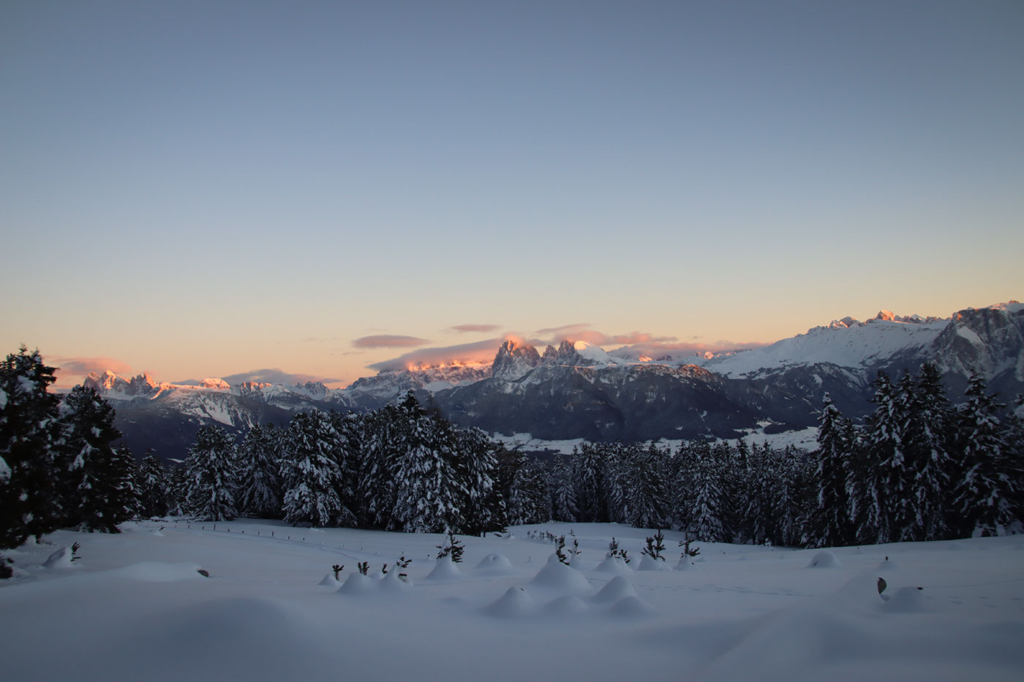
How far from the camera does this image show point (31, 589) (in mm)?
11039

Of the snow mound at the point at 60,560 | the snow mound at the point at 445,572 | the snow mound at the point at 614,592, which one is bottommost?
the snow mound at the point at 445,572

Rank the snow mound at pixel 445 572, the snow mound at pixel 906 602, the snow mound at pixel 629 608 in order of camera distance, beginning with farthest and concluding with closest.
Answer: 1. the snow mound at pixel 445 572
2. the snow mound at pixel 629 608
3. the snow mound at pixel 906 602

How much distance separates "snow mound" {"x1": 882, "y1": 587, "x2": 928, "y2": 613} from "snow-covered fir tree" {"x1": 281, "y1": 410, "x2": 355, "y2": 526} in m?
44.1

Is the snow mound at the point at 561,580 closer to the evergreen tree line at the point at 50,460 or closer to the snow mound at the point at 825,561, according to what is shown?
the snow mound at the point at 825,561

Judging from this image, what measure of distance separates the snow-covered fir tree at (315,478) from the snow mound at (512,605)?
129 ft

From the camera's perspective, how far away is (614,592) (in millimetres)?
11852

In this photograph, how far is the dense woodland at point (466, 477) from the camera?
29.0 meters

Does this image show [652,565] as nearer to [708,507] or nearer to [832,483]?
[832,483]

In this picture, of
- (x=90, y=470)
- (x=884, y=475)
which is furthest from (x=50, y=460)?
(x=884, y=475)

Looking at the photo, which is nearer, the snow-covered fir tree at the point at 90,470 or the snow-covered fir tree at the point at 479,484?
the snow-covered fir tree at the point at 90,470

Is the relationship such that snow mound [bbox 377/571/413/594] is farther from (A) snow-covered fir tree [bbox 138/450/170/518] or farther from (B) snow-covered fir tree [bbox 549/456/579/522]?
(B) snow-covered fir tree [bbox 549/456/579/522]

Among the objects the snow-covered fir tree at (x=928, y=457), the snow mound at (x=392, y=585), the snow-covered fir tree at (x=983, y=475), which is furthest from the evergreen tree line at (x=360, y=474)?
the snow-covered fir tree at (x=983, y=475)

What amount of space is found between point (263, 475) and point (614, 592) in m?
56.1

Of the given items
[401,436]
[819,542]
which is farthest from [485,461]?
[819,542]
